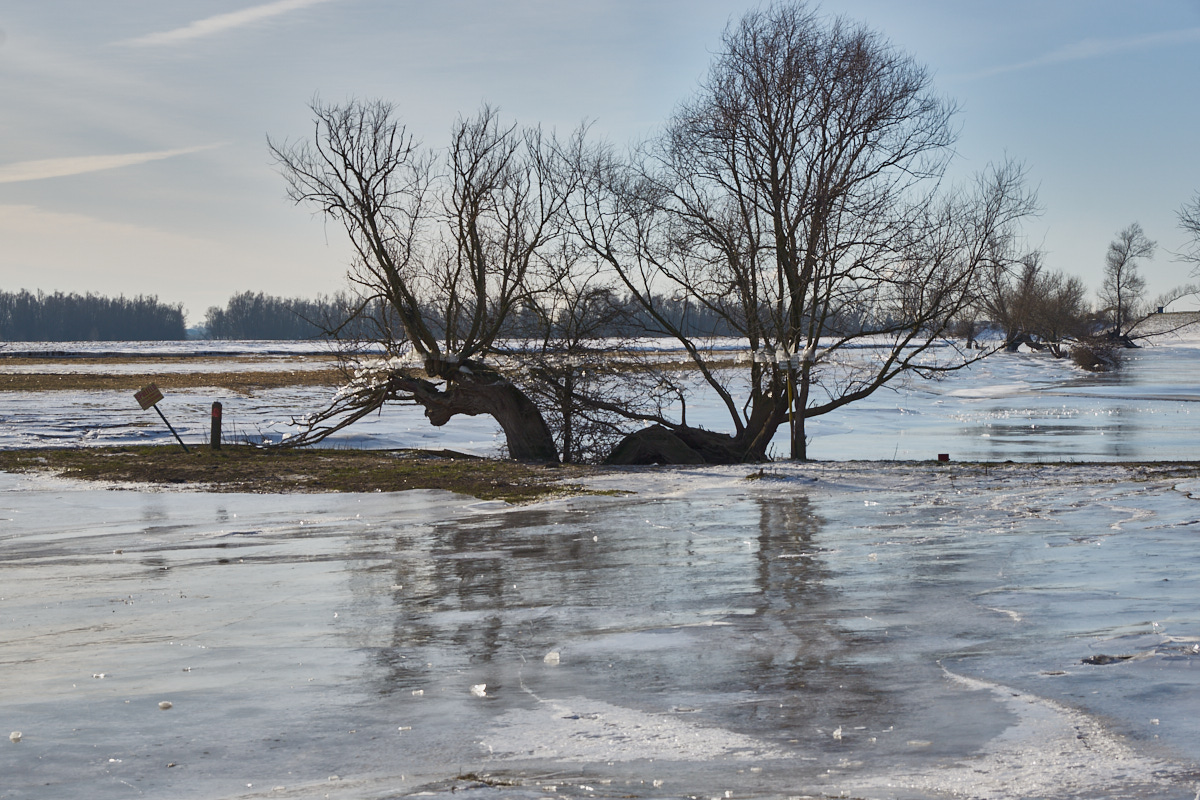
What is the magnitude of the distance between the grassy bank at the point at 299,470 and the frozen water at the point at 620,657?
418cm

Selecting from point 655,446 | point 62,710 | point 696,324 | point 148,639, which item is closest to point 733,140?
point 696,324

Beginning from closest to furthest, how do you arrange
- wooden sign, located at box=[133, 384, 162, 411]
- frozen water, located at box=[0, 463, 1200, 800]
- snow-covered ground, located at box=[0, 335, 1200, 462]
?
frozen water, located at box=[0, 463, 1200, 800], wooden sign, located at box=[133, 384, 162, 411], snow-covered ground, located at box=[0, 335, 1200, 462]

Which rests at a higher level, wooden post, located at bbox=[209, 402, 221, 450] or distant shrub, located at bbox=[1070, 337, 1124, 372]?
distant shrub, located at bbox=[1070, 337, 1124, 372]

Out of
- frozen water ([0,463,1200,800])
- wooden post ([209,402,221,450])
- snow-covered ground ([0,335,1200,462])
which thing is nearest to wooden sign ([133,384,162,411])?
wooden post ([209,402,221,450])

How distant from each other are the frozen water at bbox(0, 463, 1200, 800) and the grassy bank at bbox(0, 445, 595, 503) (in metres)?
4.18

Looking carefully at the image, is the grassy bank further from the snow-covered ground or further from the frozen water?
the snow-covered ground

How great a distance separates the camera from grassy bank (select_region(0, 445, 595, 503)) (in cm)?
1577

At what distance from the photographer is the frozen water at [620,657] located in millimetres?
4320

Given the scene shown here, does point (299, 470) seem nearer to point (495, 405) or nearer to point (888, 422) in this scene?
point (495, 405)

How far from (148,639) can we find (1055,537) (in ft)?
24.7

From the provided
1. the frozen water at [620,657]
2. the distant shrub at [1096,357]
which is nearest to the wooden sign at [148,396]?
the frozen water at [620,657]

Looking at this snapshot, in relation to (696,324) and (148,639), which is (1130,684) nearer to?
(148,639)

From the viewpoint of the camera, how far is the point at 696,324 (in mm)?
22047

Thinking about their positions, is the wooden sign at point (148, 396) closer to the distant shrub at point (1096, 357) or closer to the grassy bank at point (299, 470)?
the grassy bank at point (299, 470)
